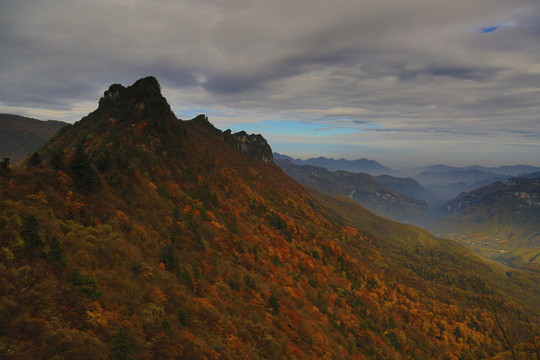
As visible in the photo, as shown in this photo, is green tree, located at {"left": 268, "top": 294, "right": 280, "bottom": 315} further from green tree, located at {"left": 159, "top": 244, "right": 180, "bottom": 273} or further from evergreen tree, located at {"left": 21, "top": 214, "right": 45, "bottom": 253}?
evergreen tree, located at {"left": 21, "top": 214, "right": 45, "bottom": 253}

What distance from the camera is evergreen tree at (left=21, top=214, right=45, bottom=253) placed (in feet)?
82.4

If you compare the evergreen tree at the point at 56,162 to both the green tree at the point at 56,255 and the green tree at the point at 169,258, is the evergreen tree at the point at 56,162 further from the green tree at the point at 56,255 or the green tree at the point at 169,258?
the green tree at the point at 169,258

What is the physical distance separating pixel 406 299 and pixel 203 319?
120003 millimetres

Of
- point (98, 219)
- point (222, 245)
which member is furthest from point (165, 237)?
point (222, 245)

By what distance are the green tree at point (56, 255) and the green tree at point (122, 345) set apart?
31.7 feet

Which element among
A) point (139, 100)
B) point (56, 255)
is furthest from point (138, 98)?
point (56, 255)

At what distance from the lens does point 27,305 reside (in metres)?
21.5

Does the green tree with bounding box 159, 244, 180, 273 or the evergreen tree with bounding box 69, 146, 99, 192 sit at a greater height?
the evergreen tree with bounding box 69, 146, 99, 192

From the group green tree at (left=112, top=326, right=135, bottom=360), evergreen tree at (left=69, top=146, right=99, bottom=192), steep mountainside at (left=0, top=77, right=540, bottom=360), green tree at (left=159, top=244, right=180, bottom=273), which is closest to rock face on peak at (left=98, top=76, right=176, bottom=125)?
steep mountainside at (left=0, top=77, right=540, bottom=360)

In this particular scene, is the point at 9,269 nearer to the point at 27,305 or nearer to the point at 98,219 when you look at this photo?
the point at 27,305

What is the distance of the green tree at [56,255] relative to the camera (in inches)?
1012

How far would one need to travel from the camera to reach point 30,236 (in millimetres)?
25250

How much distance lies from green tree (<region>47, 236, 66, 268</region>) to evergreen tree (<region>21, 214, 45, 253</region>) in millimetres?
1120

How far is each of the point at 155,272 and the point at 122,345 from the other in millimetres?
12300
